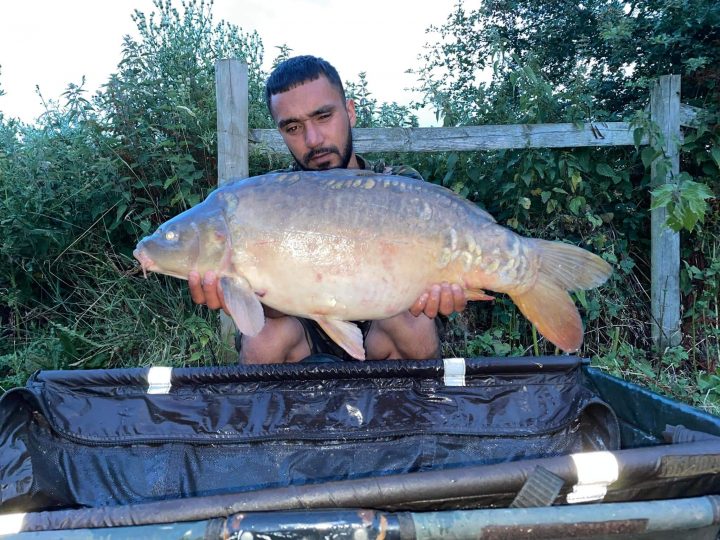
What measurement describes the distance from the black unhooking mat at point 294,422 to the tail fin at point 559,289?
0.20 m

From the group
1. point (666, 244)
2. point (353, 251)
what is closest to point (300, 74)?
point (353, 251)

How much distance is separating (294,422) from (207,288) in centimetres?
40

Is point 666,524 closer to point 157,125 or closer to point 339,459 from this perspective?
point 339,459

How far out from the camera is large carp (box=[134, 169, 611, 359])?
3.91 ft

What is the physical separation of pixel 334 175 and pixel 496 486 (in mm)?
760

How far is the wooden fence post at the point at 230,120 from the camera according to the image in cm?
209

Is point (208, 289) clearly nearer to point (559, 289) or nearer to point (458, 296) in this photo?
point (458, 296)

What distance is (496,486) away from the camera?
739 mm

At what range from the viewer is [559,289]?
3.96 ft

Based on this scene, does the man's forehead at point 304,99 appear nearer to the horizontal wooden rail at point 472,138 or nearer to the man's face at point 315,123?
the man's face at point 315,123

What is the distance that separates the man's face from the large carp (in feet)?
1.56

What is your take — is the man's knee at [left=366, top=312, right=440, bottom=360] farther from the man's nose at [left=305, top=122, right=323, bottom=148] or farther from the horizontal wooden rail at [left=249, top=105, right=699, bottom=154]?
the horizontal wooden rail at [left=249, top=105, right=699, bottom=154]

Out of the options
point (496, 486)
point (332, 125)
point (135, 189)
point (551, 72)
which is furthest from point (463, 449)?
point (551, 72)

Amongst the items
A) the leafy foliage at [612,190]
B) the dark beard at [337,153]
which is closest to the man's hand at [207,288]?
the dark beard at [337,153]
